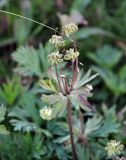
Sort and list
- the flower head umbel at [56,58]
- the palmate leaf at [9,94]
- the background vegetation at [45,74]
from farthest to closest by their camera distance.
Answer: the palmate leaf at [9,94] < the background vegetation at [45,74] < the flower head umbel at [56,58]

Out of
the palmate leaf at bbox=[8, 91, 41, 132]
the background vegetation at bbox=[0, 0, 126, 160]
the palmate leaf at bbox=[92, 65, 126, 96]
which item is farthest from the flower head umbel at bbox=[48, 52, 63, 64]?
the palmate leaf at bbox=[92, 65, 126, 96]

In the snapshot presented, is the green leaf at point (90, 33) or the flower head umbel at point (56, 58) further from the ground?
the flower head umbel at point (56, 58)

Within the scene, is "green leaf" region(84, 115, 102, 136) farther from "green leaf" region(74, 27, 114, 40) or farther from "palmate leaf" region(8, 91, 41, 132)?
"green leaf" region(74, 27, 114, 40)

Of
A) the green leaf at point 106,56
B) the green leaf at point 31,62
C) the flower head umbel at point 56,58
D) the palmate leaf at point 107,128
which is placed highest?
the flower head umbel at point 56,58

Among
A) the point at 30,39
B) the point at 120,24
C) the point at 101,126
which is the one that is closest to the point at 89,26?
the point at 120,24

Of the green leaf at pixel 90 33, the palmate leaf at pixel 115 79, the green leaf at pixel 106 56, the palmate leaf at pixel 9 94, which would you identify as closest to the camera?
the palmate leaf at pixel 9 94

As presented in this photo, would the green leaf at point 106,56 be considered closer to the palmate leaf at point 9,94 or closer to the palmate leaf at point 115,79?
the palmate leaf at point 115,79

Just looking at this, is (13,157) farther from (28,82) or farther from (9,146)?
(28,82)

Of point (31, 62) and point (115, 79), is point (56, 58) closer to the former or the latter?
point (31, 62)

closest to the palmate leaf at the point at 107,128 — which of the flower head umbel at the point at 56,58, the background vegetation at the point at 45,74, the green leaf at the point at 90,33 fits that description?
the background vegetation at the point at 45,74
